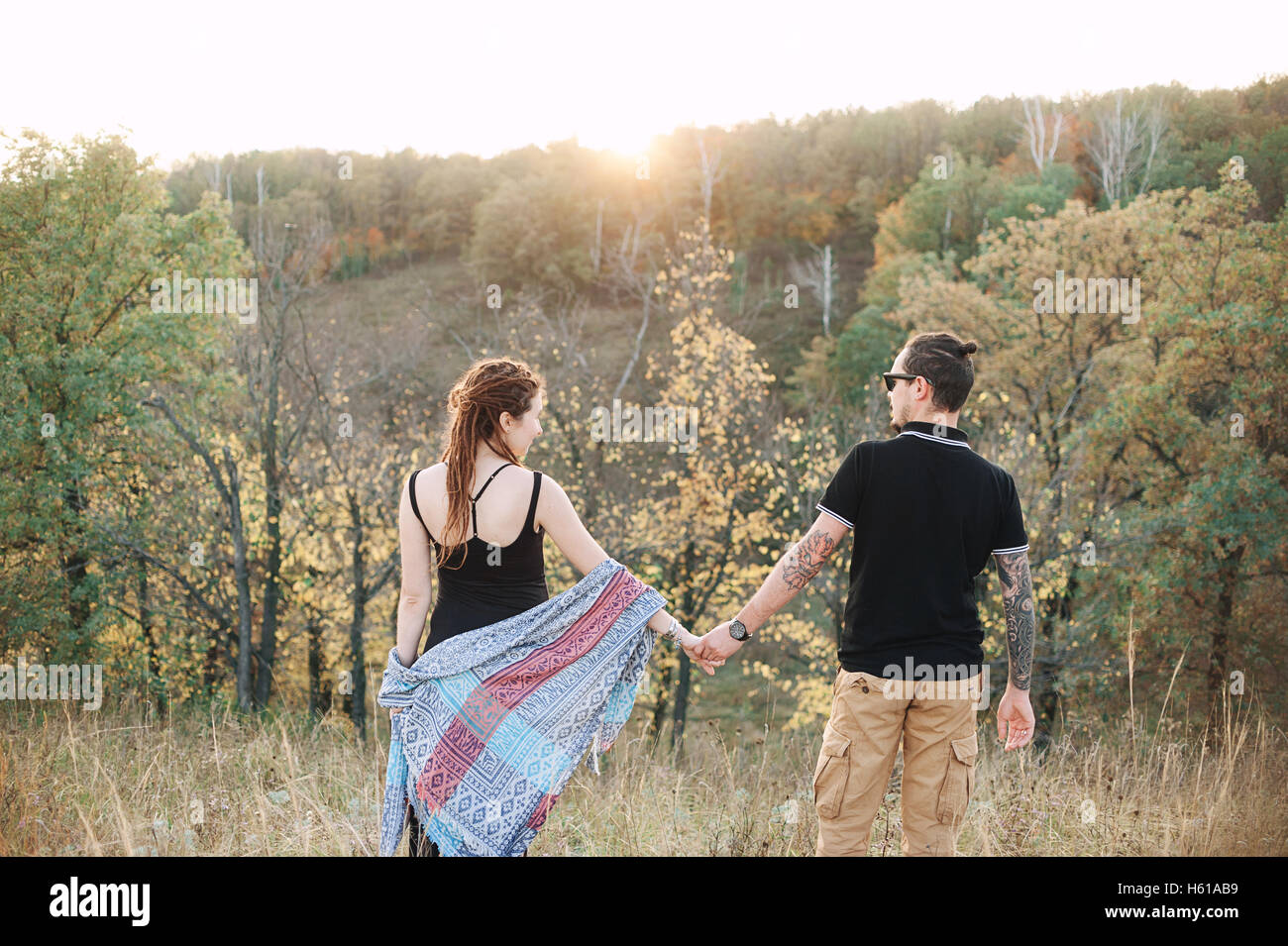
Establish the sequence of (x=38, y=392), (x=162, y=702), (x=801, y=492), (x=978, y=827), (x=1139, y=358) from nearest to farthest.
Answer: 1. (x=978, y=827)
2. (x=162, y=702)
3. (x=38, y=392)
4. (x=801, y=492)
5. (x=1139, y=358)

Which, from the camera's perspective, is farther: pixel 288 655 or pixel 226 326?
pixel 288 655

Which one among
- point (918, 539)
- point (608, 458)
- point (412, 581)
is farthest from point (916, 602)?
point (608, 458)

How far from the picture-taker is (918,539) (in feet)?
9.14

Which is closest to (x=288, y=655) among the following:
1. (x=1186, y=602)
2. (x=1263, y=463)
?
(x=1186, y=602)

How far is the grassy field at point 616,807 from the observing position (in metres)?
3.65

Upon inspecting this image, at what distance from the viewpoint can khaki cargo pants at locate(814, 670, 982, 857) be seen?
279 cm

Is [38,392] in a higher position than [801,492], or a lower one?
higher

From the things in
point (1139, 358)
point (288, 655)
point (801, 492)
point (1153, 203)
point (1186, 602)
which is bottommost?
point (288, 655)

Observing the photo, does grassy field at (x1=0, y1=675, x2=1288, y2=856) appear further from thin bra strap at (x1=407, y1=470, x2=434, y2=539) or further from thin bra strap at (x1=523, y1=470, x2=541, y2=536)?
thin bra strap at (x1=523, y1=470, x2=541, y2=536)


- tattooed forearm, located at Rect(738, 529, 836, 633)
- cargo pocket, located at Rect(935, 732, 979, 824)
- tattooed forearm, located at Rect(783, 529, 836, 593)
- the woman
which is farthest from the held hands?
cargo pocket, located at Rect(935, 732, 979, 824)

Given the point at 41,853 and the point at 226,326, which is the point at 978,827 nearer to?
the point at 41,853

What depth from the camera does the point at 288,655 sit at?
15055 millimetres

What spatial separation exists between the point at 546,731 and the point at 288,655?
1354 centimetres
